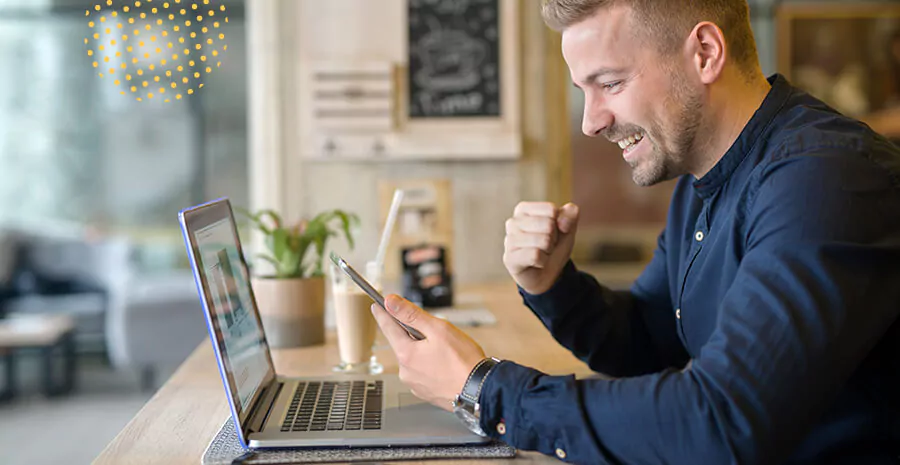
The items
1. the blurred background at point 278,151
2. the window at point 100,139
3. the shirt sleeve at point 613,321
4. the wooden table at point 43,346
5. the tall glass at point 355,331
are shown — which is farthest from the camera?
the window at point 100,139

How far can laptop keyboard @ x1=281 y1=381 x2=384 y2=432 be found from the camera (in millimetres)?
1039

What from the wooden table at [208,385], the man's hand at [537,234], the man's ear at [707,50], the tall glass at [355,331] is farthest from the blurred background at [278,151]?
the man's ear at [707,50]

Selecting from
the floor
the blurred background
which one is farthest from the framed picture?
the floor

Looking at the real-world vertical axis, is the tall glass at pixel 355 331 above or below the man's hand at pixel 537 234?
below

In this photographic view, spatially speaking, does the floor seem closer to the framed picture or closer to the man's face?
the man's face

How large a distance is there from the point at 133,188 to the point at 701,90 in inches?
181

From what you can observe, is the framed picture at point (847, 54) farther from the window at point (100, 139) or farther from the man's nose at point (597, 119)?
the man's nose at point (597, 119)

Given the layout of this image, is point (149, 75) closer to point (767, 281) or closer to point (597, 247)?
point (597, 247)

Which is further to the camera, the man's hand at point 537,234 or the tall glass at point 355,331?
the tall glass at point 355,331

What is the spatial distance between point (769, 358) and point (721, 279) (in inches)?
A: 11.5

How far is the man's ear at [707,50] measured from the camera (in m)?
1.10

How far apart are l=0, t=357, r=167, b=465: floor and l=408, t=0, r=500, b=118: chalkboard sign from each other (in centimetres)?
192

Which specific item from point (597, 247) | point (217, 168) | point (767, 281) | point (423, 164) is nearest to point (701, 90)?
point (767, 281)

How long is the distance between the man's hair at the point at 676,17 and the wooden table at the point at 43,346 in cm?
420
